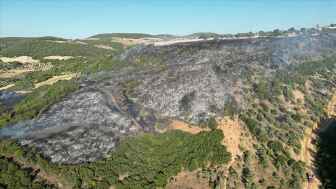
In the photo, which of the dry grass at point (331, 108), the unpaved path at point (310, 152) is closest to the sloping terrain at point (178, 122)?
the unpaved path at point (310, 152)

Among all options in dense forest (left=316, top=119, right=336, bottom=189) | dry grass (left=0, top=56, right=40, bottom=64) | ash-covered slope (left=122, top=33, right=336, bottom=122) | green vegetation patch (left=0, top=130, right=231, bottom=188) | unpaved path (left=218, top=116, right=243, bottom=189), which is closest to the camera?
green vegetation patch (left=0, top=130, right=231, bottom=188)

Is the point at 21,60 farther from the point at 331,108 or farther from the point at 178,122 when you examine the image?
the point at 331,108

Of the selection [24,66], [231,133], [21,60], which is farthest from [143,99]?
[21,60]

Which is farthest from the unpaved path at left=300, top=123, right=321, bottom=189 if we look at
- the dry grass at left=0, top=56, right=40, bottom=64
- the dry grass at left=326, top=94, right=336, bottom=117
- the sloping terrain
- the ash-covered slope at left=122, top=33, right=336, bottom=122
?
the dry grass at left=0, top=56, right=40, bottom=64

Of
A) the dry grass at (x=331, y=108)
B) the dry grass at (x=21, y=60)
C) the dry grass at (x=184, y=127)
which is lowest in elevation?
the dry grass at (x=184, y=127)

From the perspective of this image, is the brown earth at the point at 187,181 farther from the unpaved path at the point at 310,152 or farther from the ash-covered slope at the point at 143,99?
the unpaved path at the point at 310,152

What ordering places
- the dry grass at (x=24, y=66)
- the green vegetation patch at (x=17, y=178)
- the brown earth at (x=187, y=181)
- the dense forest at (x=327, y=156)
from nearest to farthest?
the green vegetation patch at (x=17, y=178), the brown earth at (x=187, y=181), the dense forest at (x=327, y=156), the dry grass at (x=24, y=66)

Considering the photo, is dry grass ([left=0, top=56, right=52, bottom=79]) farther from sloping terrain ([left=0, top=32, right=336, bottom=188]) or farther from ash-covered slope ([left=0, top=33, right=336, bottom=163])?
ash-covered slope ([left=0, top=33, right=336, bottom=163])

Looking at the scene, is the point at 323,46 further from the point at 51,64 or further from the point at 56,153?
the point at 51,64

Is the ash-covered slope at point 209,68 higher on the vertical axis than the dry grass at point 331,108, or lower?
higher
